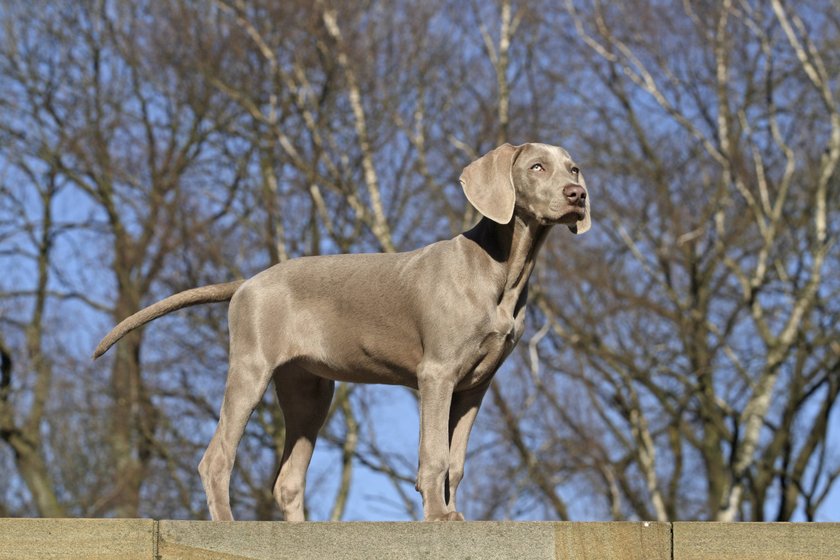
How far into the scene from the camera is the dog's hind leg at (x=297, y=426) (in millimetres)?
7633

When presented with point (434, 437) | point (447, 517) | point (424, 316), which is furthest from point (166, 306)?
point (447, 517)

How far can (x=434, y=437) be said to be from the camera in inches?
266

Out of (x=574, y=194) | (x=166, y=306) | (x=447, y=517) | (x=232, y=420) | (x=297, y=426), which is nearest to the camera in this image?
(x=447, y=517)

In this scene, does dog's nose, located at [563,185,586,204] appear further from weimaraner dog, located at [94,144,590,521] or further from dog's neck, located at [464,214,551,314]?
dog's neck, located at [464,214,551,314]

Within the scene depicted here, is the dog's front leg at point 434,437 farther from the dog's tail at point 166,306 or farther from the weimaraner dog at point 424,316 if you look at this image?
the dog's tail at point 166,306

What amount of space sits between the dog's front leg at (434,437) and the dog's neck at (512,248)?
534 millimetres

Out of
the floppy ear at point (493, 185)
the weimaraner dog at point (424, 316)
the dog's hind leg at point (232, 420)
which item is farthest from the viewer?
the dog's hind leg at point (232, 420)

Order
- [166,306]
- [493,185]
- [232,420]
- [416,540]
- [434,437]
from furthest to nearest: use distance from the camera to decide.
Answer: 1. [166,306]
2. [232,420]
3. [493,185]
4. [434,437]
5. [416,540]

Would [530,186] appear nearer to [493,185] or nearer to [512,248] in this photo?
[493,185]

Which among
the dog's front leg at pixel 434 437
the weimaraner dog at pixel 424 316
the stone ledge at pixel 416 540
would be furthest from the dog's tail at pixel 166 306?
the stone ledge at pixel 416 540

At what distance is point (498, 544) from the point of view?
241 inches

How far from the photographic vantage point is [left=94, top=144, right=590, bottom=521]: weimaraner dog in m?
6.89

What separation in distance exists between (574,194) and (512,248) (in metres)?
0.45

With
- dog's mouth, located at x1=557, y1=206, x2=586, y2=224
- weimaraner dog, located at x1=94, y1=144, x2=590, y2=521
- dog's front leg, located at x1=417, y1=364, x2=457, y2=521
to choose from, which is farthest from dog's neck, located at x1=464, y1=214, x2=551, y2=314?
dog's front leg, located at x1=417, y1=364, x2=457, y2=521
